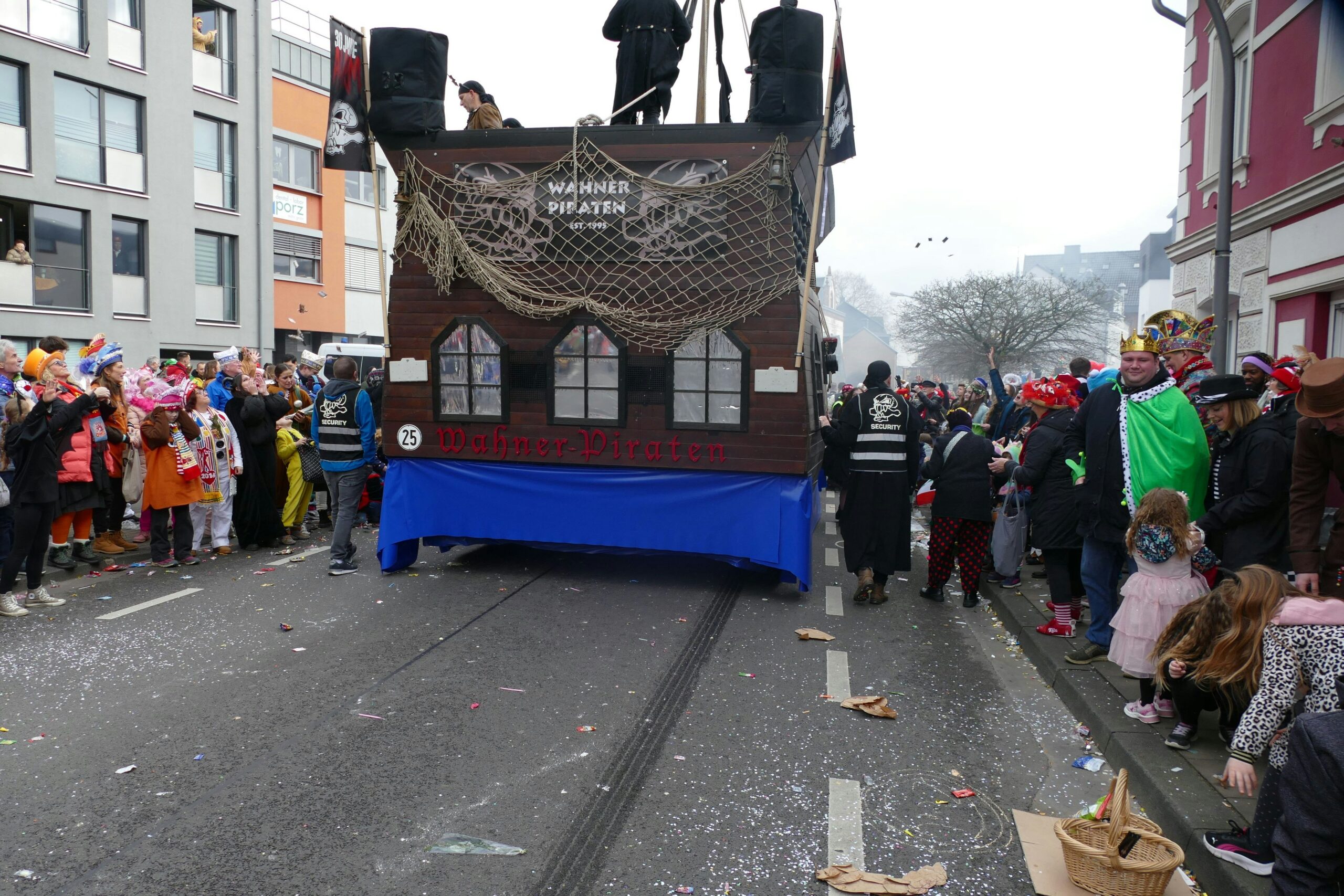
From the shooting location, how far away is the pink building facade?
1072 cm

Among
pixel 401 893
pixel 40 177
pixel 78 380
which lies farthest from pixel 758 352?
pixel 40 177

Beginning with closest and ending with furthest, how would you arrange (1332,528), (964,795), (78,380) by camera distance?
(964,795) < (1332,528) < (78,380)

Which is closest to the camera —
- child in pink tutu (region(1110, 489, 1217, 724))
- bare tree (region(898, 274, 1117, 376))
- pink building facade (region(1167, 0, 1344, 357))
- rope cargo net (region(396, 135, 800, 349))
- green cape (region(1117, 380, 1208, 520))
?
child in pink tutu (region(1110, 489, 1217, 724))

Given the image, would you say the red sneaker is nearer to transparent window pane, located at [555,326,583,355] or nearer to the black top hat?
the black top hat

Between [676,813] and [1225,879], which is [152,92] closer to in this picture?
[676,813]

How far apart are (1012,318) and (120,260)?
30866mm

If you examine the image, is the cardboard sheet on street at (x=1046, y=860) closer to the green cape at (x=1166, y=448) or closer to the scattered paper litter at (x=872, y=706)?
the scattered paper litter at (x=872, y=706)

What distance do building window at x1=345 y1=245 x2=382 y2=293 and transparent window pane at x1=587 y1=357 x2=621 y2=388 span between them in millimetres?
25160

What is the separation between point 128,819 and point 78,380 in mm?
6563

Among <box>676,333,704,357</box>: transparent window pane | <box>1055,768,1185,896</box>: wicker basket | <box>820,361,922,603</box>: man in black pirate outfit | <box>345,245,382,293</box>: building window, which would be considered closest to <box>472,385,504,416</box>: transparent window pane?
<box>676,333,704,357</box>: transparent window pane

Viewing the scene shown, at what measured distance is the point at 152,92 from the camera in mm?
22875

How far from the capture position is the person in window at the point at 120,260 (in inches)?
880

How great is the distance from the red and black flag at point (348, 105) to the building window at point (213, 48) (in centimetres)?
1924

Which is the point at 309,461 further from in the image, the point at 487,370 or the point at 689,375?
the point at 689,375
